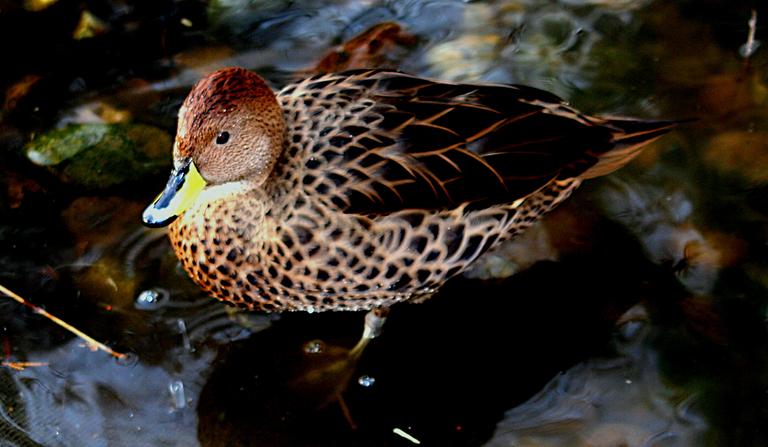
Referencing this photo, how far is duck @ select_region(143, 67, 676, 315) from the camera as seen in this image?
2.70 meters

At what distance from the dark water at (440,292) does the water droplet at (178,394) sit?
0.03 ft

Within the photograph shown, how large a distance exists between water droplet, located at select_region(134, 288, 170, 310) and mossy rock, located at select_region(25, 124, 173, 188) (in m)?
0.73

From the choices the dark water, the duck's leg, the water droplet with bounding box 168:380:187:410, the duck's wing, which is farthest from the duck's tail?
the water droplet with bounding box 168:380:187:410

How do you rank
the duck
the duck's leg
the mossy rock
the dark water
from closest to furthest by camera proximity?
the duck < the dark water < the duck's leg < the mossy rock

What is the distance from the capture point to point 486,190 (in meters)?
2.85

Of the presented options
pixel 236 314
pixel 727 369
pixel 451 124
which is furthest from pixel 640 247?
pixel 236 314

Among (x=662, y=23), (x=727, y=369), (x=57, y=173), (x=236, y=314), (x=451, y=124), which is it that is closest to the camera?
(x=451, y=124)

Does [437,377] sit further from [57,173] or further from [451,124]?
[57,173]

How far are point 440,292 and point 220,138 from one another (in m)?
1.44

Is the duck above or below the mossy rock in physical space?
above

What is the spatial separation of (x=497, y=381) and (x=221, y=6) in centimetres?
316

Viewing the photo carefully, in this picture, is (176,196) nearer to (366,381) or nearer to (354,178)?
(354,178)

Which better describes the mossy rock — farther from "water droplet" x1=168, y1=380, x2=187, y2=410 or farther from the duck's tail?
the duck's tail

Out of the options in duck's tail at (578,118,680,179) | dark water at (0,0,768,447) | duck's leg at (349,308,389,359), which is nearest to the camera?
dark water at (0,0,768,447)
